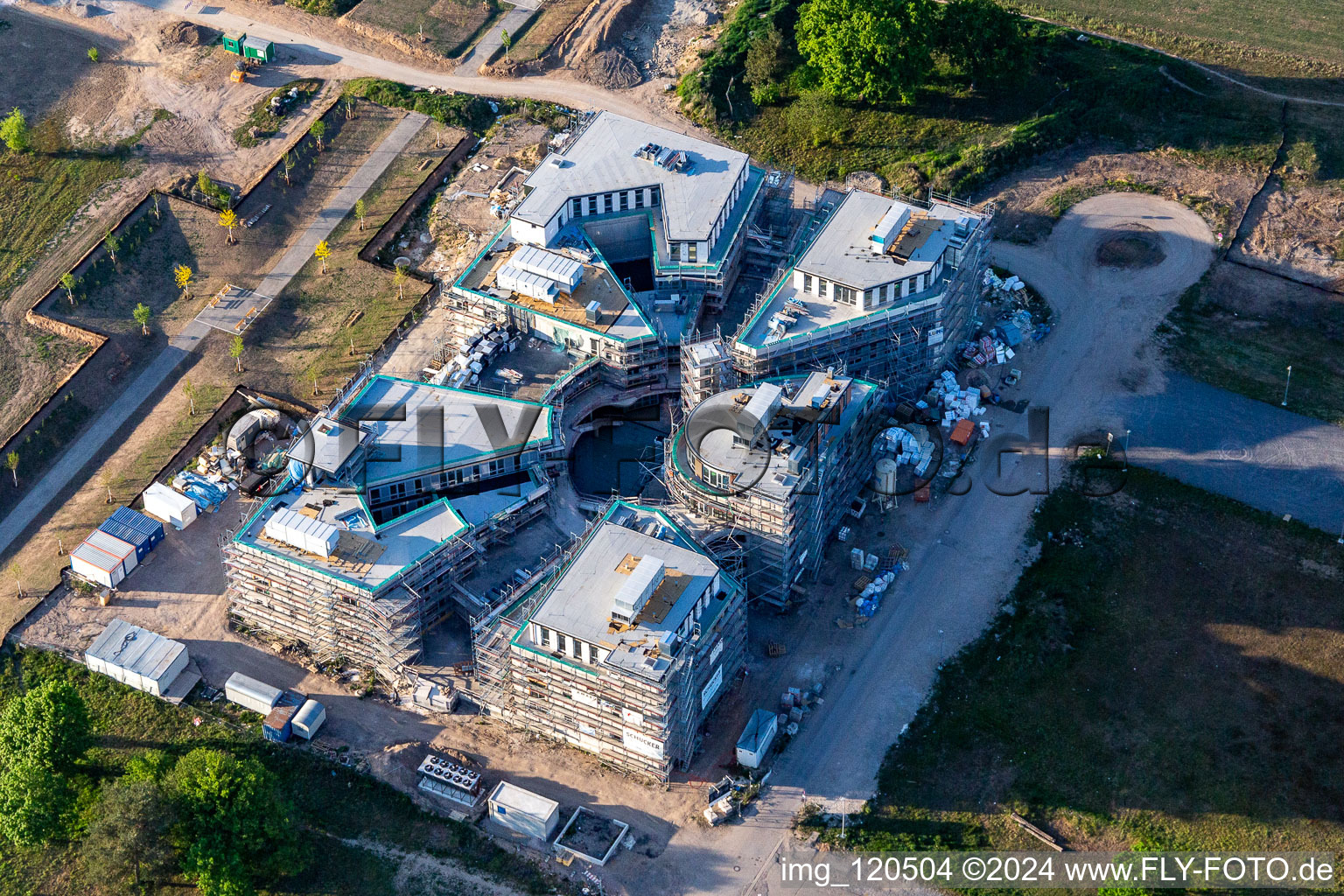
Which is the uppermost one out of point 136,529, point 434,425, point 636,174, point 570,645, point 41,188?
point 636,174

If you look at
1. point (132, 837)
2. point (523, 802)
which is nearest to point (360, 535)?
point (523, 802)

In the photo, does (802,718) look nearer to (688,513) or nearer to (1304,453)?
(688,513)

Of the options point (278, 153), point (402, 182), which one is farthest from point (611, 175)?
point (278, 153)

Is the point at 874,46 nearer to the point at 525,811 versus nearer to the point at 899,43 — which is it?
the point at 899,43

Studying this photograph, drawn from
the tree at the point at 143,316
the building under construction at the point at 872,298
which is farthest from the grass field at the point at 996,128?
the tree at the point at 143,316

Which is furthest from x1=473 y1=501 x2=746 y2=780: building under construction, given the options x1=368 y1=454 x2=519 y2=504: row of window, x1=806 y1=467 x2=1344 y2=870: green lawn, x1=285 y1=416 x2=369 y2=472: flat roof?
x1=285 y1=416 x2=369 y2=472: flat roof

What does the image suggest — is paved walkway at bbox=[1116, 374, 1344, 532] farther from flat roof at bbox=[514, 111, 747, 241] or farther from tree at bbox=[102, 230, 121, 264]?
tree at bbox=[102, 230, 121, 264]
